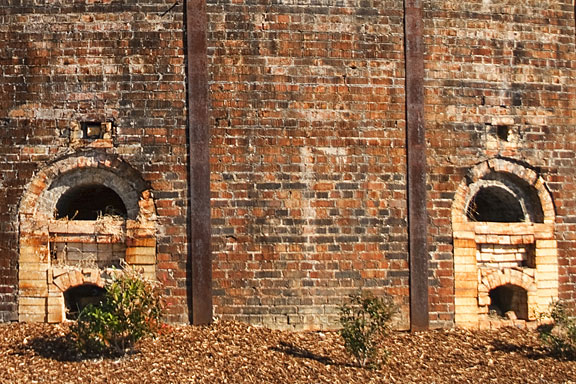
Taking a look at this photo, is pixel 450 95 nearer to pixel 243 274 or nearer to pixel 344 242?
pixel 344 242

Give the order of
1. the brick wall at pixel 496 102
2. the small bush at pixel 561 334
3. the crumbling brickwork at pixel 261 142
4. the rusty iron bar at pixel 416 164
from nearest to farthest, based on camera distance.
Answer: the small bush at pixel 561 334 → the crumbling brickwork at pixel 261 142 → the rusty iron bar at pixel 416 164 → the brick wall at pixel 496 102

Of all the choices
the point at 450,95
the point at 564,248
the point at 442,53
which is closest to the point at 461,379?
the point at 564,248

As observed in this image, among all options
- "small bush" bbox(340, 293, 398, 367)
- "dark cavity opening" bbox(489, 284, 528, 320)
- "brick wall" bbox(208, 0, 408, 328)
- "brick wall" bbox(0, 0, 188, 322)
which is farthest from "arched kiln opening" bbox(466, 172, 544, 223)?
"brick wall" bbox(0, 0, 188, 322)

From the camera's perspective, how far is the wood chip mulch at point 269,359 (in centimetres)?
659

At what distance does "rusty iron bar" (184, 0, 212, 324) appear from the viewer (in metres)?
7.93

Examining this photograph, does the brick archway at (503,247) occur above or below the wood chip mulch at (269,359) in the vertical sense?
above

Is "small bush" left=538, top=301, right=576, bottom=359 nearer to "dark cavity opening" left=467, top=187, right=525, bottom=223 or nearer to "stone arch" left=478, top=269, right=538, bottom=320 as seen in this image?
"stone arch" left=478, top=269, right=538, bottom=320

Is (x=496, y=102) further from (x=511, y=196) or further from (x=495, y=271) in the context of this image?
(x=495, y=271)

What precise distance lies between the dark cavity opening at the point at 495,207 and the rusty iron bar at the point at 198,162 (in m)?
4.21

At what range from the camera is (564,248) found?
878 cm

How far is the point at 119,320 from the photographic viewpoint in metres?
6.63

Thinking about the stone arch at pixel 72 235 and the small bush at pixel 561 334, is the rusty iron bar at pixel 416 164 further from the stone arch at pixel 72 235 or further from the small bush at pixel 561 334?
the stone arch at pixel 72 235

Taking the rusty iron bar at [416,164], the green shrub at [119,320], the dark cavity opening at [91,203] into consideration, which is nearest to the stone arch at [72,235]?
the dark cavity opening at [91,203]

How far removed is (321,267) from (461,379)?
2401 millimetres
